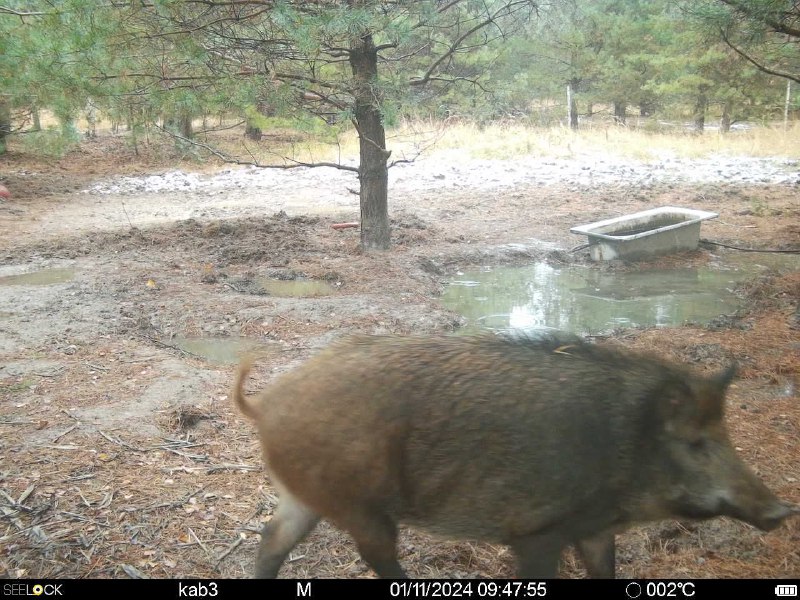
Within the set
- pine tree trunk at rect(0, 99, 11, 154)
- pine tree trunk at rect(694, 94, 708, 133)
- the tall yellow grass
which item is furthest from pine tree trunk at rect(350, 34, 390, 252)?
pine tree trunk at rect(694, 94, 708, 133)

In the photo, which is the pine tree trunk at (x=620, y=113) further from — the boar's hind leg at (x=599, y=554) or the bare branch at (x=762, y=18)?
the boar's hind leg at (x=599, y=554)

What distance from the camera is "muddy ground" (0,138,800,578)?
331 centimetres

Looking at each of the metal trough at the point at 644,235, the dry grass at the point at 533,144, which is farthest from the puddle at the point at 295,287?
the dry grass at the point at 533,144

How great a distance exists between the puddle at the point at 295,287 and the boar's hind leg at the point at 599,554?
5446mm

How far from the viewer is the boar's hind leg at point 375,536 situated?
97.8 inches

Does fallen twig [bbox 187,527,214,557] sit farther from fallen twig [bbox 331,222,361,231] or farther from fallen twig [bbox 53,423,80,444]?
fallen twig [bbox 331,222,361,231]

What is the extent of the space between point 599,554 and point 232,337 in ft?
14.8

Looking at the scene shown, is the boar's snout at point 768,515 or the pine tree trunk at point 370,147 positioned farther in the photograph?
the pine tree trunk at point 370,147

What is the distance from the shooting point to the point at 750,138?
1984 centimetres

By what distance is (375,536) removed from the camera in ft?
8.25

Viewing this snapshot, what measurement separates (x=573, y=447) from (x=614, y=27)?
26.1 metres

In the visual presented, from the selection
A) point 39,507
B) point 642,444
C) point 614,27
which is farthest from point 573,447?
point 614,27

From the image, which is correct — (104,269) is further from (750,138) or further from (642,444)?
(750,138)
